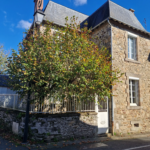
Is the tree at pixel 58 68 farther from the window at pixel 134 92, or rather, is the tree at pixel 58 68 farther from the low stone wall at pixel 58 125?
the window at pixel 134 92

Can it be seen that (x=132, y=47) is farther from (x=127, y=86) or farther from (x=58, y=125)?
(x=58, y=125)

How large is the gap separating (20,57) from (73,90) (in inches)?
98.9

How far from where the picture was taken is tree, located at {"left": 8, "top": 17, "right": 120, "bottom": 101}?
5.99 metres

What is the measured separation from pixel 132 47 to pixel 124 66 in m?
1.86

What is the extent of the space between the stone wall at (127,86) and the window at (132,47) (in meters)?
0.25

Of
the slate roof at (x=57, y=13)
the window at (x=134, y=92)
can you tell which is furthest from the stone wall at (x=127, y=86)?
the slate roof at (x=57, y=13)

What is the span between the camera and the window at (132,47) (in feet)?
34.1

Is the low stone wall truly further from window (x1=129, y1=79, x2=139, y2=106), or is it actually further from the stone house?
window (x1=129, y1=79, x2=139, y2=106)

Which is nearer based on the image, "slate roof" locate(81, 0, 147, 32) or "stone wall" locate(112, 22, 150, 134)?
"stone wall" locate(112, 22, 150, 134)

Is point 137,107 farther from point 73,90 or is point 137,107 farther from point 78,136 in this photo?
point 73,90

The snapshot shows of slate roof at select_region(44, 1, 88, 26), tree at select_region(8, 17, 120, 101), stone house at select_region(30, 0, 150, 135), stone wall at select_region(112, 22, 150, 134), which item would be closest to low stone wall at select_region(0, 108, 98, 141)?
stone house at select_region(30, 0, 150, 135)

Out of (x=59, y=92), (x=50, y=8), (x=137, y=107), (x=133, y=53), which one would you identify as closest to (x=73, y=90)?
(x=59, y=92)

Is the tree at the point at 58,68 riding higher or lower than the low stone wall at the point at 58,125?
higher

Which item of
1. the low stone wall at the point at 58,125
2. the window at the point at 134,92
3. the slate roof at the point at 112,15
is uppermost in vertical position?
the slate roof at the point at 112,15
